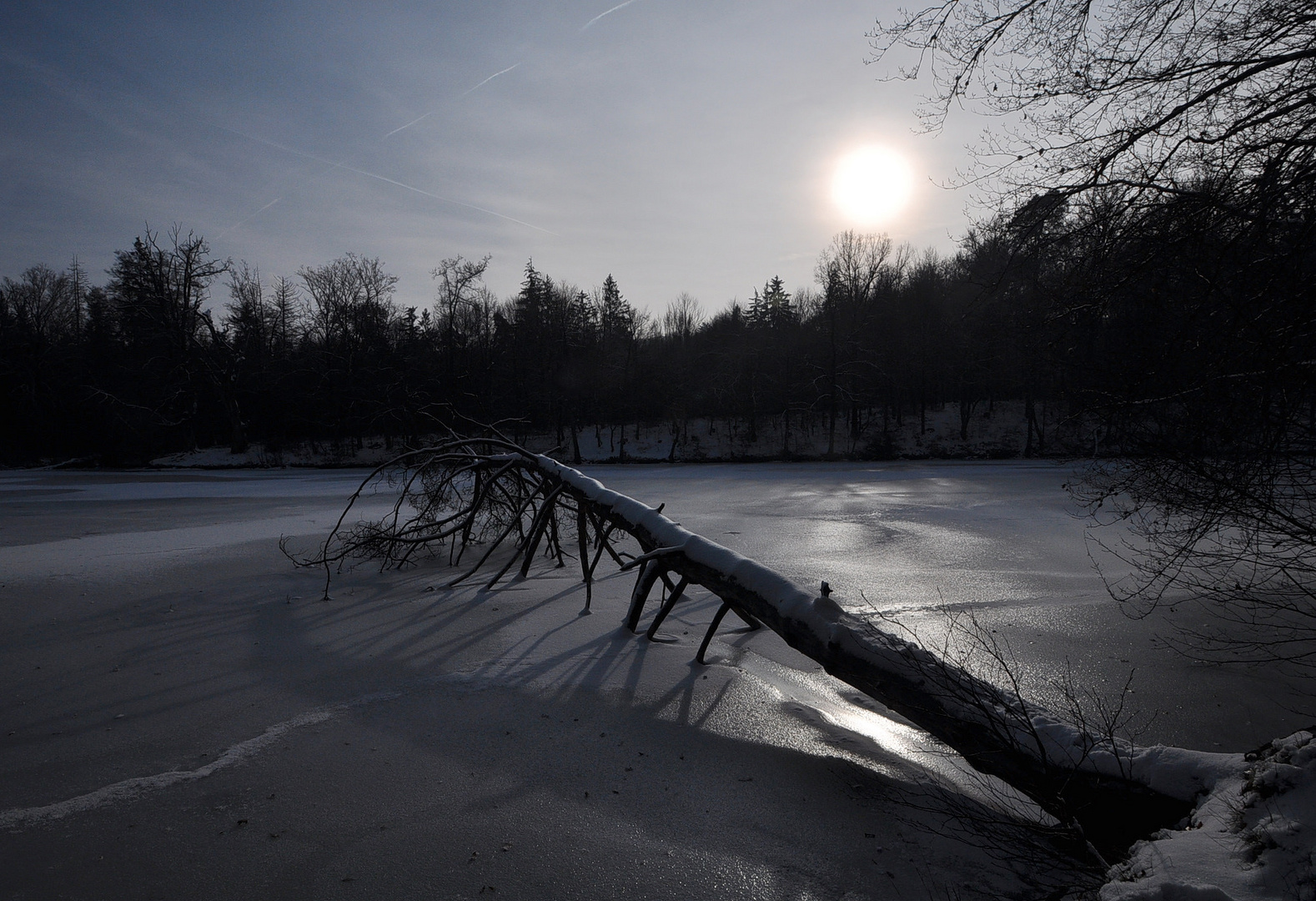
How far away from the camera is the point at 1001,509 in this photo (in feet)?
49.1

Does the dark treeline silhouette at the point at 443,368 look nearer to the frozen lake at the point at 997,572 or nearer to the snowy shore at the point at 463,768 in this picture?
the frozen lake at the point at 997,572

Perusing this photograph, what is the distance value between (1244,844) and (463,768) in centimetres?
340

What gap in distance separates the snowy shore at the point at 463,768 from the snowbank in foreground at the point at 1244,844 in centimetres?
1

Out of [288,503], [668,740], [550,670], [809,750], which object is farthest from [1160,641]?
[288,503]

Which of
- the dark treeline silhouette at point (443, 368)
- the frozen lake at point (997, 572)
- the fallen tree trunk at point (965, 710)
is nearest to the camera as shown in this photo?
the fallen tree trunk at point (965, 710)

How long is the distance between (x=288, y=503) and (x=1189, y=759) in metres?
19.3

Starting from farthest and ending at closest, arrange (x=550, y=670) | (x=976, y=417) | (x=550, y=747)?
(x=976, y=417)
(x=550, y=670)
(x=550, y=747)

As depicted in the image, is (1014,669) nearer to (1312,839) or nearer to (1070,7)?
(1312,839)

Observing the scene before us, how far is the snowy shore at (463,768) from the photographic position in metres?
2.83

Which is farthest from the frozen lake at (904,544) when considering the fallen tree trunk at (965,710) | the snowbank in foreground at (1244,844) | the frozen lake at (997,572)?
the snowbank in foreground at (1244,844)

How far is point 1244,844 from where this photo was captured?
2.15 meters

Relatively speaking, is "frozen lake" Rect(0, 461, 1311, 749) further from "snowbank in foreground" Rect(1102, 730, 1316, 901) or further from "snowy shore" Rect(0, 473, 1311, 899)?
"snowbank in foreground" Rect(1102, 730, 1316, 901)

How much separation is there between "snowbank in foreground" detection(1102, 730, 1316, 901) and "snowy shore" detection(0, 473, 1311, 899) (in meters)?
0.01

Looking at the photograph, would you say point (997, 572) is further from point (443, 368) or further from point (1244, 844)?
point (443, 368)
